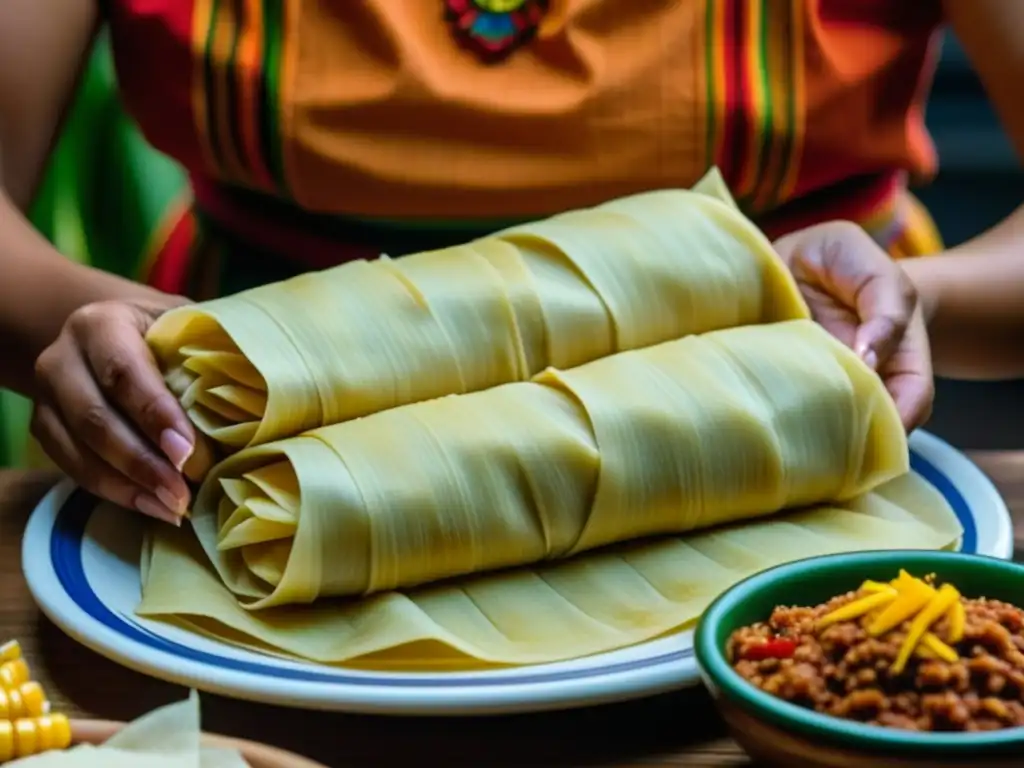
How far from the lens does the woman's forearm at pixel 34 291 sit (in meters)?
0.97

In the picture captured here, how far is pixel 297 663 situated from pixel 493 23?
22.4 inches

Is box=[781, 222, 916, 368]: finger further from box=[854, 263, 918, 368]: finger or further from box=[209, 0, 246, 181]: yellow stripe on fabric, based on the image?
box=[209, 0, 246, 181]: yellow stripe on fabric

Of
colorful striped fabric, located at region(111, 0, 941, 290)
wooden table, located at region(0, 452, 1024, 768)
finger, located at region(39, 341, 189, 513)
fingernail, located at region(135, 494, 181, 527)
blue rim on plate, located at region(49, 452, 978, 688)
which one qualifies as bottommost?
wooden table, located at region(0, 452, 1024, 768)

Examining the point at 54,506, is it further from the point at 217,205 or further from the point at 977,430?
the point at 977,430

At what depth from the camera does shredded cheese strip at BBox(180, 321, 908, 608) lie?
27.6 inches

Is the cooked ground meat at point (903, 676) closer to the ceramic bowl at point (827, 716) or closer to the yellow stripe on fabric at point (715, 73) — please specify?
the ceramic bowl at point (827, 716)

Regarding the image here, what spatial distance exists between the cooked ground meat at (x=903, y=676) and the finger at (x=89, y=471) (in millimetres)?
353

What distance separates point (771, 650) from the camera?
0.55m

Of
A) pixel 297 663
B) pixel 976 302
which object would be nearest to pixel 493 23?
pixel 976 302

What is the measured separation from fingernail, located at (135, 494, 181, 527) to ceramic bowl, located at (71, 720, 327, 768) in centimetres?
25

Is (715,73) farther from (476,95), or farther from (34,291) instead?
(34,291)

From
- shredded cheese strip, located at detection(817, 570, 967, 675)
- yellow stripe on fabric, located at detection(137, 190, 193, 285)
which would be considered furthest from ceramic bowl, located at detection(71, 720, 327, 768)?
yellow stripe on fabric, located at detection(137, 190, 193, 285)

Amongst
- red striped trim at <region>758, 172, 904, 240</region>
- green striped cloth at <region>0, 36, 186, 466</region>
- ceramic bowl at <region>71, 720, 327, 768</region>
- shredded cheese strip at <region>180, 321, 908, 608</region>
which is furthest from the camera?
green striped cloth at <region>0, 36, 186, 466</region>

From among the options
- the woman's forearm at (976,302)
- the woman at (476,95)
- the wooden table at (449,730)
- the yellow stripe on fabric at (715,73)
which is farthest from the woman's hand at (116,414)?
the woman's forearm at (976,302)
